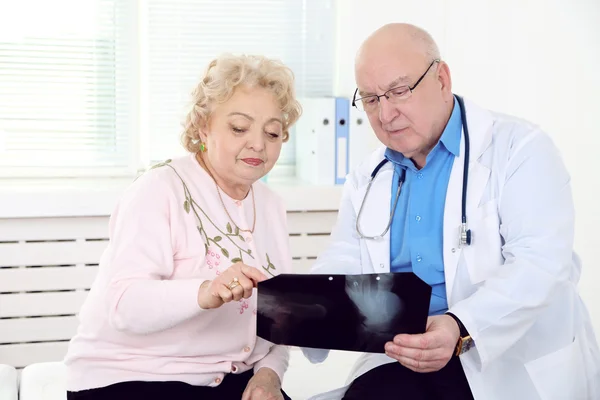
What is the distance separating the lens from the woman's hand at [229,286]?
61.1 inches

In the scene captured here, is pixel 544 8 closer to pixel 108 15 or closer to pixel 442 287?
pixel 442 287

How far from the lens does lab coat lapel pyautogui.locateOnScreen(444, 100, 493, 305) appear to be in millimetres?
1710

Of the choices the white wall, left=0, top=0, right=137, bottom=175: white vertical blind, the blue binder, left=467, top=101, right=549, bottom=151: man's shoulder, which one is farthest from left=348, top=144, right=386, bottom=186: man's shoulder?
left=0, top=0, right=137, bottom=175: white vertical blind

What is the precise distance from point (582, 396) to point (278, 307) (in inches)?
26.5

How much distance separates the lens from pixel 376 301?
151cm

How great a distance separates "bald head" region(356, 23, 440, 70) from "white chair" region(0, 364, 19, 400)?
1.26 meters

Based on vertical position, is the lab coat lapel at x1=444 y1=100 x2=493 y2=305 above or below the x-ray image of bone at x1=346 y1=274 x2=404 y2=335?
above

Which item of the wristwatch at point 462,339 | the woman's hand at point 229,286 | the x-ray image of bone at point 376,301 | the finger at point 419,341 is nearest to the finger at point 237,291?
the woman's hand at point 229,286

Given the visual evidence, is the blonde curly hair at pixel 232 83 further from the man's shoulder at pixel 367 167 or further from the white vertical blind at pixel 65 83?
the white vertical blind at pixel 65 83

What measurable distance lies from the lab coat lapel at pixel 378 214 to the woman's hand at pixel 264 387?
324 mm

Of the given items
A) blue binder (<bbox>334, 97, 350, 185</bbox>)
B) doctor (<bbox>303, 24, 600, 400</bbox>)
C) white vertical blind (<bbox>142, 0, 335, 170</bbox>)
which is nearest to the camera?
doctor (<bbox>303, 24, 600, 400</bbox>)

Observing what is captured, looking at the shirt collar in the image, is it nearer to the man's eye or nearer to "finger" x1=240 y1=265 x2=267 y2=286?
the man's eye

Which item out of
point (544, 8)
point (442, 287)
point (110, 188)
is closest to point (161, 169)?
point (442, 287)

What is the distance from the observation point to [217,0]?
359 cm
